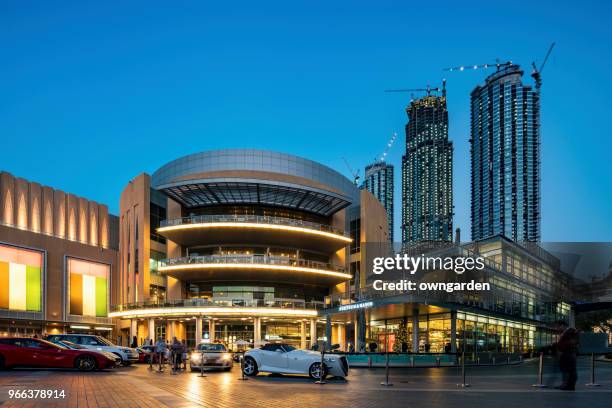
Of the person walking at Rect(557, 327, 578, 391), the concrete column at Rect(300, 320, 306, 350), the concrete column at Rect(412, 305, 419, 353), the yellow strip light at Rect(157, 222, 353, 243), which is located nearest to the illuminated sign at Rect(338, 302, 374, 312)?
the concrete column at Rect(412, 305, 419, 353)

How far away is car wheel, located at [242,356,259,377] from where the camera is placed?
2363cm

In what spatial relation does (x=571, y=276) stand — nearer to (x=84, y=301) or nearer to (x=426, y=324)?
(x=426, y=324)

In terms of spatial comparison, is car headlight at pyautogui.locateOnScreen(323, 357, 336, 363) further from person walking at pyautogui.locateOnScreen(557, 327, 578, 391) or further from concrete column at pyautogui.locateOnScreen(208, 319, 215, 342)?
concrete column at pyautogui.locateOnScreen(208, 319, 215, 342)

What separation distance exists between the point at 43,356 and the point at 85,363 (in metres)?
1.59

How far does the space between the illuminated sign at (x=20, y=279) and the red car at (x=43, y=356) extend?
41.4m

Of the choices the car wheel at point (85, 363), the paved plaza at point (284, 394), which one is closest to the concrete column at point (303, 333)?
the car wheel at point (85, 363)

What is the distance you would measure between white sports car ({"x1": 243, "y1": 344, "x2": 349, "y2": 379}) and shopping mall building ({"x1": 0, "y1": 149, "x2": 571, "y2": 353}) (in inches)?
1084

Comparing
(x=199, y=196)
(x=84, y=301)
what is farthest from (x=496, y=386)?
(x=84, y=301)

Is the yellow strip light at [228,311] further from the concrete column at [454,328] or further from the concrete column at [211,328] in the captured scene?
the concrete column at [454,328]

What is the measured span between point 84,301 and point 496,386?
6133 centimetres

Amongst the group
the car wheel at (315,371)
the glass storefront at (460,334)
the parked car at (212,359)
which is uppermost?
Answer: the car wheel at (315,371)

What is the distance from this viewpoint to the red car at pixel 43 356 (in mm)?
22906

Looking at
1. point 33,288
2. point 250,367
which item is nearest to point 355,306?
point 250,367

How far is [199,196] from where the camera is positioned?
6669 centimetres
